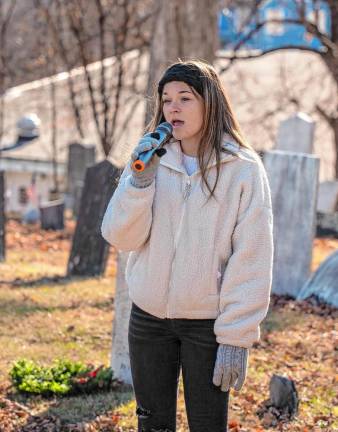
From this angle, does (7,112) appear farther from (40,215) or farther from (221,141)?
(221,141)

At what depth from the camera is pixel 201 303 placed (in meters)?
3.40

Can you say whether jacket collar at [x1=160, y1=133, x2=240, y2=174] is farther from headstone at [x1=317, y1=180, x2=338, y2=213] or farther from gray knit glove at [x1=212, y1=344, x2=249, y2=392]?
headstone at [x1=317, y1=180, x2=338, y2=213]

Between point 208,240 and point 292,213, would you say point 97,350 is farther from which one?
point 208,240

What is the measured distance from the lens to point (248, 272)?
338cm

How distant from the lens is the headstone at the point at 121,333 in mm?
5562

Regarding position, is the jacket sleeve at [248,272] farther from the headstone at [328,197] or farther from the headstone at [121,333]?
the headstone at [328,197]

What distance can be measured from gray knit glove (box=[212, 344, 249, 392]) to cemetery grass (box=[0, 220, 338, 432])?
1.62 meters

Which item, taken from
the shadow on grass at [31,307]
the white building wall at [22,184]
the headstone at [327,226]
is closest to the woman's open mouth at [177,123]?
the shadow on grass at [31,307]

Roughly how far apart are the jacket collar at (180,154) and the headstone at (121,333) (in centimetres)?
211

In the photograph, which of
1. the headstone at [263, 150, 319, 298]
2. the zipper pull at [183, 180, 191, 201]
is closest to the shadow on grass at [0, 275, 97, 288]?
the headstone at [263, 150, 319, 298]

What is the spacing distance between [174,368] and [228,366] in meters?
0.29

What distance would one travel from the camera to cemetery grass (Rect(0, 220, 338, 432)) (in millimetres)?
5008

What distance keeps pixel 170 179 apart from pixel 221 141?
247 millimetres

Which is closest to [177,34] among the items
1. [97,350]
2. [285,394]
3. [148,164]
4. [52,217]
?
[52,217]
